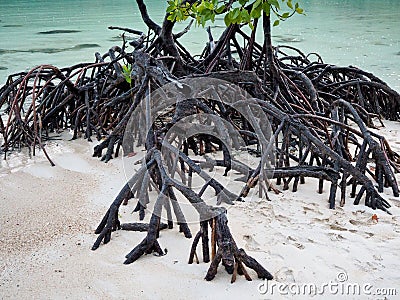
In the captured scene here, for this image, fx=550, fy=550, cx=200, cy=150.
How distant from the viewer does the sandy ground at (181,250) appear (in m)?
1.77

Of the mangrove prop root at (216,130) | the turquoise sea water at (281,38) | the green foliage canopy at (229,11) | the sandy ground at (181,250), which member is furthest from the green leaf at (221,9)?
the turquoise sea water at (281,38)

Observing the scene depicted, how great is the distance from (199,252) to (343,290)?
0.51 meters

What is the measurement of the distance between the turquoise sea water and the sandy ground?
342cm

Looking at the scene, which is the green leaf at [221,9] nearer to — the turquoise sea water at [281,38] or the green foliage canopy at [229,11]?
the green foliage canopy at [229,11]

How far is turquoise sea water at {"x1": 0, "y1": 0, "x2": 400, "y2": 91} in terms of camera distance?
22.7 ft

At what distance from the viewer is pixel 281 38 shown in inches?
352

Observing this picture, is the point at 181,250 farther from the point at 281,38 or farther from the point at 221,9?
the point at 281,38

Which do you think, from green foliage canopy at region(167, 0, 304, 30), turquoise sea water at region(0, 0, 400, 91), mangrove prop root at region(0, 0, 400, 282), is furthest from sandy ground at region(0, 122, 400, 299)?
turquoise sea water at region(0, 0, 400, 91)

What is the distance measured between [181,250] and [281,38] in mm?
7406

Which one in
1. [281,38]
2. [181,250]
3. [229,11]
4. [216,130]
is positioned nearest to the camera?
[181,250]

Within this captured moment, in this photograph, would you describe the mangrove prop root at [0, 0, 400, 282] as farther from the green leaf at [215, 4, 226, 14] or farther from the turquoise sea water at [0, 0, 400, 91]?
the turquoise sea water at [0, 0, 400, 91]

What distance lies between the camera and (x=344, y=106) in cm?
290

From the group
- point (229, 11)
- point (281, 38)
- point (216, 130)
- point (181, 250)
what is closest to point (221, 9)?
point (229, 11)

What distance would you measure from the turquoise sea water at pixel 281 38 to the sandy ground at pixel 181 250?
342 centimetres
